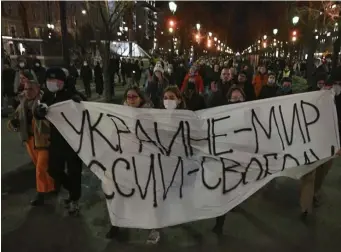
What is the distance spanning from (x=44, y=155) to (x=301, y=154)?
2.98 metres

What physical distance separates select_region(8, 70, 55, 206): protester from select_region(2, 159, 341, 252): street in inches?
11.0

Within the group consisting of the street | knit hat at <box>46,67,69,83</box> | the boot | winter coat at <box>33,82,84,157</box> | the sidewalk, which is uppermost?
knit hat at <box>46,67,69,83</box>

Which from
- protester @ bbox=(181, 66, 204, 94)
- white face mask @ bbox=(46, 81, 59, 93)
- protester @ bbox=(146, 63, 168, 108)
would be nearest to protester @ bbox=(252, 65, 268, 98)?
protester @ bbox=(181, 66, 204, 94)

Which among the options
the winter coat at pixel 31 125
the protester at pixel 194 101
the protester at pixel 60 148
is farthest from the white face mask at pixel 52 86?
the protester at pixel 194 101

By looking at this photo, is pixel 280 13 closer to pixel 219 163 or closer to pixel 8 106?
pixel 8 106

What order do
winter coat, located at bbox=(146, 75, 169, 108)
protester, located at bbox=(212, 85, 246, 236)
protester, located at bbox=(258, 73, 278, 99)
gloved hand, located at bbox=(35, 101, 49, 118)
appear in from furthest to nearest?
winter coat, located at bbox=(146, 75, 169, 108) < protester, located at bbox=(258, 73, 278, 99) < protester, located at bbox=(212, 85, 246, 236) < gloved hand, located at bbox=(35, 101, 49, 118)

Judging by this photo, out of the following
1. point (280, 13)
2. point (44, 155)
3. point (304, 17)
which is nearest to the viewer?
point (44, 155)

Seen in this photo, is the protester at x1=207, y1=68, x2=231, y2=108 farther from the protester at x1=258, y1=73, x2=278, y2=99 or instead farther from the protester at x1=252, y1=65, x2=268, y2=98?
the protester at x1=252, y1=65, x2=268, y2=98

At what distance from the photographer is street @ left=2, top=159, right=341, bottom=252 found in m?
3.89

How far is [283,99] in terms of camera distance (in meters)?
4.35

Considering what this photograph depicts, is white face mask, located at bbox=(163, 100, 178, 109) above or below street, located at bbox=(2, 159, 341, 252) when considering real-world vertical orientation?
above

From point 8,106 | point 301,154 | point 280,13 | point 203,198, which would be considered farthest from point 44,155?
point 280,13

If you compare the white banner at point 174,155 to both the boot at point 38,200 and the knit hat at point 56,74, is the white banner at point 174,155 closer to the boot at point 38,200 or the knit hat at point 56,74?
the knit hat at point 56,74

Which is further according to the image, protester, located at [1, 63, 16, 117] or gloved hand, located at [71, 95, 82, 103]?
protester, located at [1, 63, 16, 117]
